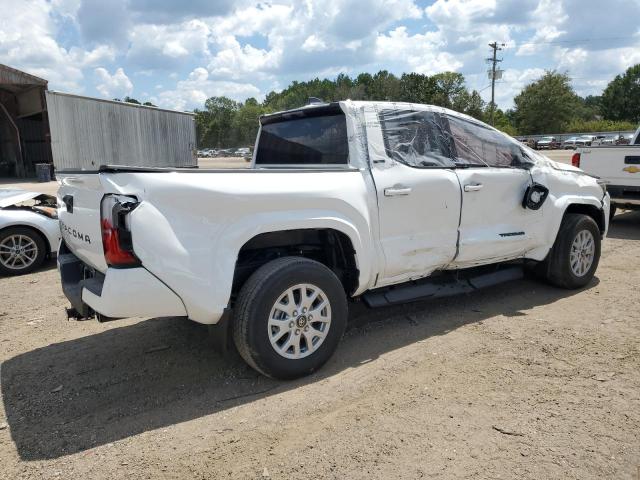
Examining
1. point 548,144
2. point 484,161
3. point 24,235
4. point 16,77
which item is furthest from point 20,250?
point 548,144

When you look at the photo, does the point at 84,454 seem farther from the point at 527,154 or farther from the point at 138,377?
the point at 527,154

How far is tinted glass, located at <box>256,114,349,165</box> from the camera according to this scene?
162 inches

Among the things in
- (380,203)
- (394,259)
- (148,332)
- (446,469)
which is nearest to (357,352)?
(394,259)

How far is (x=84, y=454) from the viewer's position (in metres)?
2.77

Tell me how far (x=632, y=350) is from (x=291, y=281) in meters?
2.76

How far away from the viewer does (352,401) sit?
3.28 meters

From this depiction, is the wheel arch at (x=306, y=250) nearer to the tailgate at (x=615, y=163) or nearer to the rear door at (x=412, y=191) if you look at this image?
the rear door at (x=412, y=191)

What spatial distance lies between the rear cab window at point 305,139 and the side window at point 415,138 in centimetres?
36

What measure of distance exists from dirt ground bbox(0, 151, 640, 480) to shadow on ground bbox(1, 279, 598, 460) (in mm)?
14

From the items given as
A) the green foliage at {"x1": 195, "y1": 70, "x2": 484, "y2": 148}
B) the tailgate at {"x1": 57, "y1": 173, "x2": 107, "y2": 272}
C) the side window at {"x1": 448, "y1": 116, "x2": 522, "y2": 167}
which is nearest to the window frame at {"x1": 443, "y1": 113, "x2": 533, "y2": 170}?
the side window at {"x1": 448, "y1": 116, "x2": 522, "y2": 167}

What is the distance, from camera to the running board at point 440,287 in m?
4.18

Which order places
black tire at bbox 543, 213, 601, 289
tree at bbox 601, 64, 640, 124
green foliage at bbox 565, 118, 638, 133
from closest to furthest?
1. black tire at bbox 543, 213, 601, 289
2. green foliage at bbox 565, 118, 638, 133
3. tree at bbox 601, 64, 640, 124

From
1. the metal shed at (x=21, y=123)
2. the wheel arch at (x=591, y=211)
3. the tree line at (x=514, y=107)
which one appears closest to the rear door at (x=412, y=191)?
the wheel arch at (x=591, y=211)

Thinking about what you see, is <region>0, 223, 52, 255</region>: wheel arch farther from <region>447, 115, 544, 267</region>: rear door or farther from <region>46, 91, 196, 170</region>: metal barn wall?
<region>46, 91, 196, 170</region>: metal barn wall
